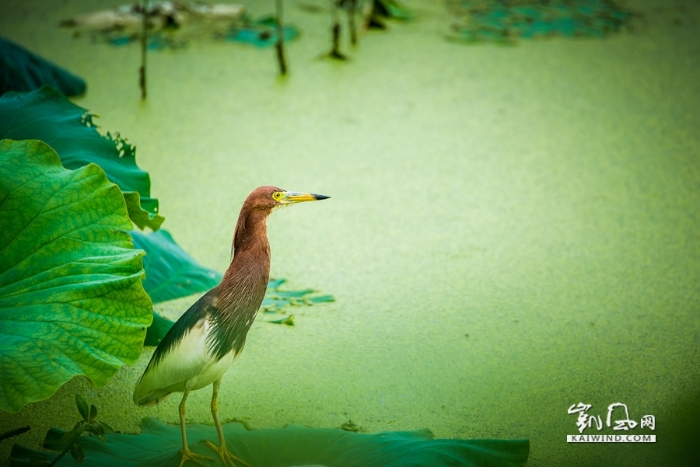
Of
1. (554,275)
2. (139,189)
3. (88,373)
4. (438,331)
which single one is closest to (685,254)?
(554,275)

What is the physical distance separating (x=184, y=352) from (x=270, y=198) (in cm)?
26

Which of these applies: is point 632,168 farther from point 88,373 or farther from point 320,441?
point 88,373

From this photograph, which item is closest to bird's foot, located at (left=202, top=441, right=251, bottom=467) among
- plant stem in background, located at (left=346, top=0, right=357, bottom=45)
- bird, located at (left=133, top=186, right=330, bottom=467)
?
bird, located at (left=133, top=186, right=330, bottom=467)

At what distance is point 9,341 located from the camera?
107cm

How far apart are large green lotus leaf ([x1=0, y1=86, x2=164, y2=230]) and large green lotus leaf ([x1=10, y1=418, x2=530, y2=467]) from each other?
1.36ft

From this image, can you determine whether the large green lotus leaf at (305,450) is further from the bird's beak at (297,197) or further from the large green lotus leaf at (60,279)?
the bird's beak at (297,197)

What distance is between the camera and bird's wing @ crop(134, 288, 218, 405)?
1.14m

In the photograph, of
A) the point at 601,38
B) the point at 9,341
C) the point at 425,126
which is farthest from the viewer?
the point at 601,38

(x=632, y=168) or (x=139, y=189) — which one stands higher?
(x=139, y=189)

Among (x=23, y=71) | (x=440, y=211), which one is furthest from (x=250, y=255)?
(x=23, y=71)

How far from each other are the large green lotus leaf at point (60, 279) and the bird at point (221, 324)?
60 mm

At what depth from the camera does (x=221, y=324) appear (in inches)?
45.0

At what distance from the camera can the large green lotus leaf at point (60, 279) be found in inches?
42.0

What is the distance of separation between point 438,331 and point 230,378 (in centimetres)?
46
